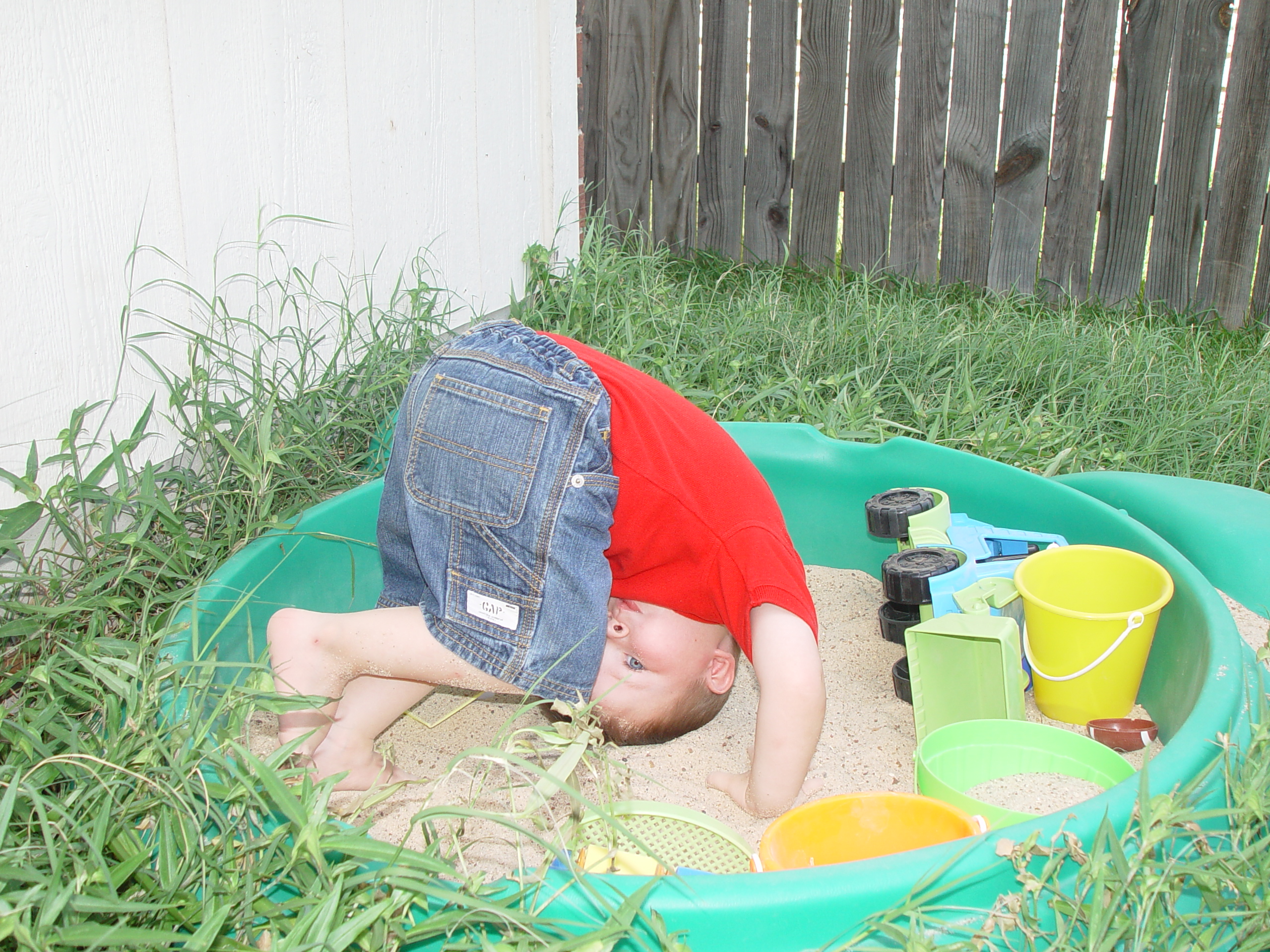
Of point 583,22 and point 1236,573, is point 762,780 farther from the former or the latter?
point 583,22

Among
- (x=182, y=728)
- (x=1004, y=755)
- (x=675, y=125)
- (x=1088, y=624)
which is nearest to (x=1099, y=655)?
(x=1088, y=624)

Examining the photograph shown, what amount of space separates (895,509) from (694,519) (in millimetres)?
479

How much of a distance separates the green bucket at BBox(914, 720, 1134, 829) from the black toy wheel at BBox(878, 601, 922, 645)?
0.97 feet

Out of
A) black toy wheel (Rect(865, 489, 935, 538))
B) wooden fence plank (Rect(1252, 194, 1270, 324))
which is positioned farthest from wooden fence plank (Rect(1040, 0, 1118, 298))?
black toy wheel (Rect(865, 489, 935, 538))

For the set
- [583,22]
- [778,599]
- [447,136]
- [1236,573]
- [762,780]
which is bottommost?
[762,780]

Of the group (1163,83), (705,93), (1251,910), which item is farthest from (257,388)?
(1163,83)

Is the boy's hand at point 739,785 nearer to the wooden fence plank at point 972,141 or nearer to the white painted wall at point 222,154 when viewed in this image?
the white painted wall at point 222,154

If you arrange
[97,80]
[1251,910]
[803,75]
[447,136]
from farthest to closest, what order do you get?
[803,75] < [447,136] < [97,80] < [1251,910]

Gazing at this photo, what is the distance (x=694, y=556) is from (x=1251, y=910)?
568 millimetres

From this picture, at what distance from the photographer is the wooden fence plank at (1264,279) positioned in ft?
8.43

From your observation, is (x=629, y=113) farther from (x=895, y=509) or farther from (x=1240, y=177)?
(x=895, y=509)

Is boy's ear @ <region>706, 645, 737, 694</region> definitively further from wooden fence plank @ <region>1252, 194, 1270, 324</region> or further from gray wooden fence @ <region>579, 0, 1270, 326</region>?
wooden fence plank @ <region>1252, 194, 1270, 324</region>

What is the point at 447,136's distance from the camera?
1989mm

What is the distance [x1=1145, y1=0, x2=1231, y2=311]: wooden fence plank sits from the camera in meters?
A: 2.50
